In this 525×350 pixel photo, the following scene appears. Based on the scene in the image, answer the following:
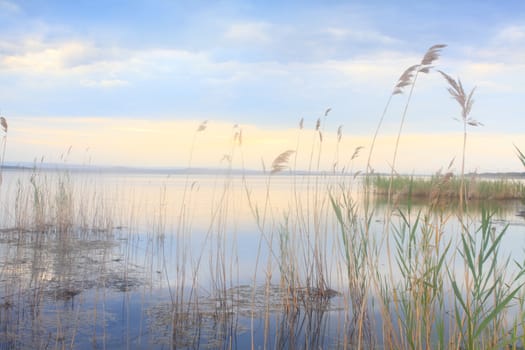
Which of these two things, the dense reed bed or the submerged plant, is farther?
the dense reed bed

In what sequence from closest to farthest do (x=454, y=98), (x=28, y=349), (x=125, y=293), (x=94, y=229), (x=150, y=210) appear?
1. (x=454, y=98)
2. (x=28, y=349)
3. (x=125, y=293)
4. (x=94, y=229)
5. (x=150, y=210)

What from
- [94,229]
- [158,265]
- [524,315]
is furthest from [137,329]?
[94,229]

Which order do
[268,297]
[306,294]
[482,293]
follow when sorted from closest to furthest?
[482,293], [268,297], [306,294]

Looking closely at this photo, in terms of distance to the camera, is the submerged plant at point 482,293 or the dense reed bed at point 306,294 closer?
the submerged plant at point 482,293

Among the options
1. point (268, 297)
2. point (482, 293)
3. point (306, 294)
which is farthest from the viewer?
point (306, 294)

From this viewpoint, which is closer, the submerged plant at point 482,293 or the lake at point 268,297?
the submerged plant at point 482,293

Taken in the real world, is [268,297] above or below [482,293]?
below

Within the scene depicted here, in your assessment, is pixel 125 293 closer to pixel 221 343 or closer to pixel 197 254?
pixel 221 343

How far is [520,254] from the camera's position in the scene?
8297mm

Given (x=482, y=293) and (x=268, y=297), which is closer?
(x=482, y=293)

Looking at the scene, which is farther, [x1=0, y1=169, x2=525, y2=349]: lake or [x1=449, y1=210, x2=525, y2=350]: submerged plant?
[x1=0, y1=169, x2=525, y2=349]: lake

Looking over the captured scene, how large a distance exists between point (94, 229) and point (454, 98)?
28.5ft

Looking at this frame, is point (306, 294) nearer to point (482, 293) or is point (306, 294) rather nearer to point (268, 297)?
point (268, 297)

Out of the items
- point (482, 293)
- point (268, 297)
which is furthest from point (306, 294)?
point (482, 293)
